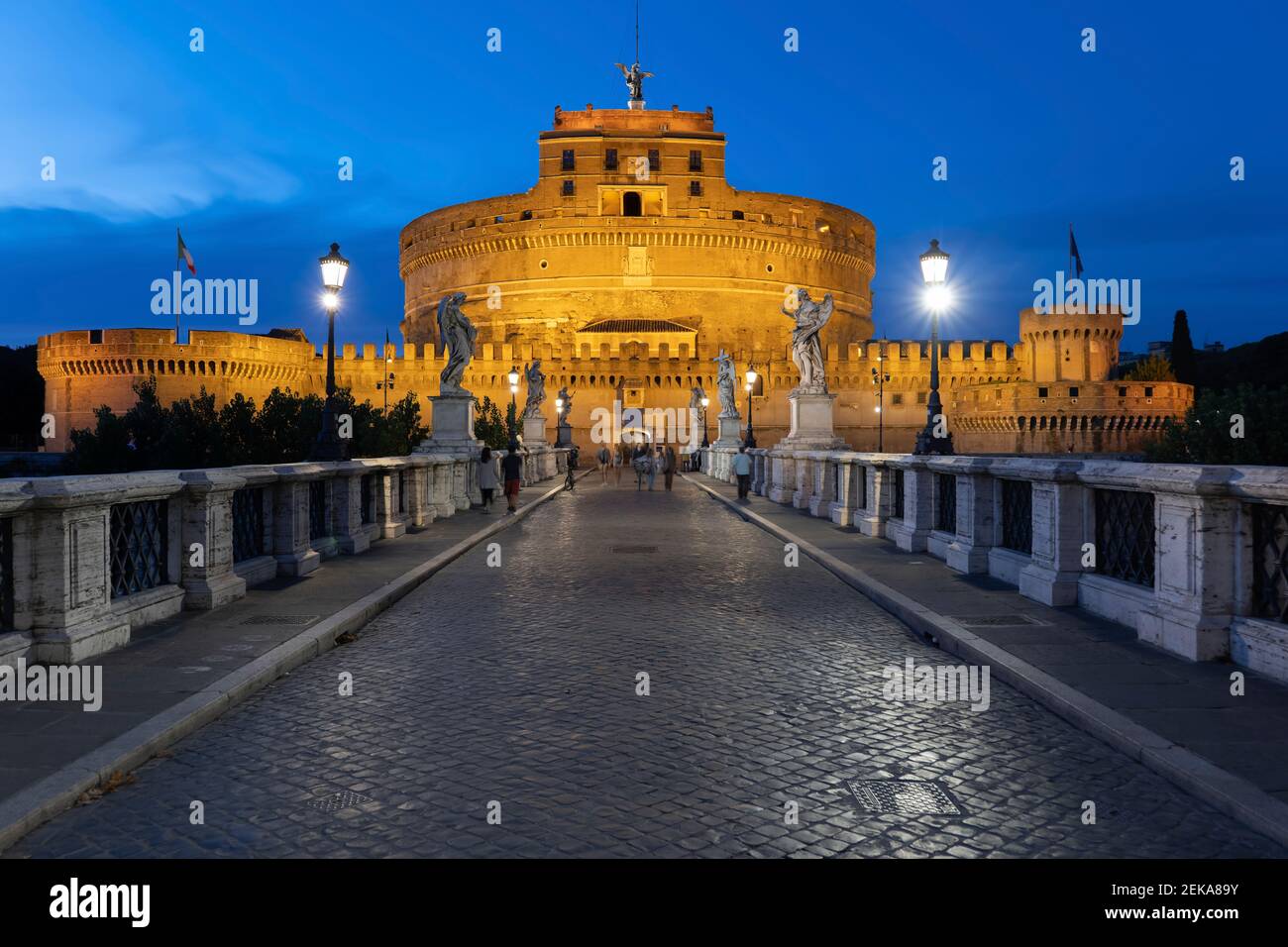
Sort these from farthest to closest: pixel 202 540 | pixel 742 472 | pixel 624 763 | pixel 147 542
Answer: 1. pixel 742 472
2. pixel 202 540
3. pixel 147 542
4. pixel 624 763

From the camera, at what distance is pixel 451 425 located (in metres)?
21.1

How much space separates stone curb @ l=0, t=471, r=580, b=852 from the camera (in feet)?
12.3

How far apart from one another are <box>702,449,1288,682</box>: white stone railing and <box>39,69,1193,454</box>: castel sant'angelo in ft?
171

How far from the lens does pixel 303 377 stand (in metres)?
70.1

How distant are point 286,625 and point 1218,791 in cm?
594

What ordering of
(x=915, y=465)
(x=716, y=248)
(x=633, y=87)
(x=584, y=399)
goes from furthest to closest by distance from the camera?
(x=633, y=87) < (x=716, y=248) < (x=584, y=399) < (x=915, y=465)

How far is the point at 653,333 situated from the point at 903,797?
65667 millimetres

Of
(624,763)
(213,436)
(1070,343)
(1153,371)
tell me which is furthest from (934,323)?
(1153,371)

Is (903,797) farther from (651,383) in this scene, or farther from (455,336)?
(651,383)

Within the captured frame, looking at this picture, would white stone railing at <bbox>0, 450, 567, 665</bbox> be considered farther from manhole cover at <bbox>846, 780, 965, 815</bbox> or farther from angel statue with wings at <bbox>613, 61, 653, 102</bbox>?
angel statue with wings at <bbox>613, 61, 653, 102</bbox>

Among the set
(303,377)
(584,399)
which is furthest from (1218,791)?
(303,377)

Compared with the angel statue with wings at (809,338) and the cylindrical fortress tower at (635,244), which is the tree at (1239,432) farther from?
the cylindrical fortress tower at (635,244)

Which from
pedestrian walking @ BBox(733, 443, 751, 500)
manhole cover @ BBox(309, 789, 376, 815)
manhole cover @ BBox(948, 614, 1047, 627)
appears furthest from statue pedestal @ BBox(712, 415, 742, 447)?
manhole cover @ BBox(309, 789, 376, 815)
